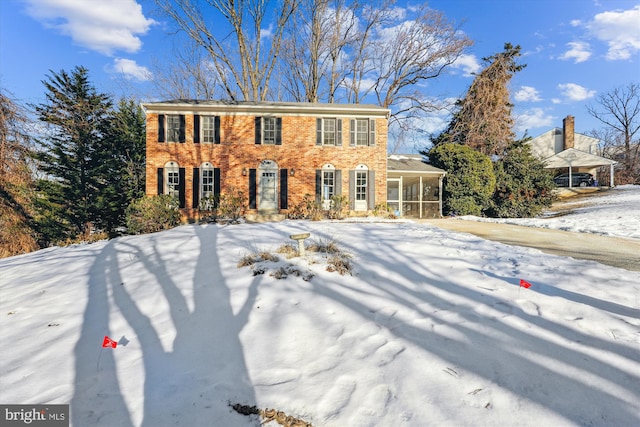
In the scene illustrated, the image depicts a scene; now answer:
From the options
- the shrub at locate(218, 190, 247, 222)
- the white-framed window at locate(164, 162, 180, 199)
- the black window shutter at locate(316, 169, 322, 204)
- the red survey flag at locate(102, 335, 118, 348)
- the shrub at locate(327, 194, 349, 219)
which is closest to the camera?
the red survey flag at locate(102, 335, 118, 348)

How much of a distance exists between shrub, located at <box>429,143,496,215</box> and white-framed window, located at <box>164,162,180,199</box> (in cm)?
1382

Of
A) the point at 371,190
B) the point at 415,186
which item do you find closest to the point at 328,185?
the point at 371,190

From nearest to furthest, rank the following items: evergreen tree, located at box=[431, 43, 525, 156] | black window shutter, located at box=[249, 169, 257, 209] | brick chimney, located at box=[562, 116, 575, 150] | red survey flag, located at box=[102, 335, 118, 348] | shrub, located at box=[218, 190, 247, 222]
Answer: red survey flag, located at box=[102, 335, 118, 348]
shrub, located at box=[218, 190, 247, 222]
black window shutter, located at box=[249, 169, 257, 209]
evergreen tree, located at box=[431, 43, 525, 156]
brick chimney, located at box=[562, 116, 575, 150]

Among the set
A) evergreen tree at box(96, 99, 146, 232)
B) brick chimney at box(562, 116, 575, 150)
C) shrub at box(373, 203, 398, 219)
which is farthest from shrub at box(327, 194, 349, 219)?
brick chimney at box(562, 116, 575, 150)

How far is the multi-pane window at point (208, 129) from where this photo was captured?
44.1 feet

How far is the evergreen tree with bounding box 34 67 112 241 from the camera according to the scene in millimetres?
14398

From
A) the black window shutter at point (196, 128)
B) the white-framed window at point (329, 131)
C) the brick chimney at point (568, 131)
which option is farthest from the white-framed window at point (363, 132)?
the brick chimney at point (568, 131)

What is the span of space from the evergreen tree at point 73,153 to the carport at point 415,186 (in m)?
15.9

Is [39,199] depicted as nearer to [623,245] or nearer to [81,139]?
[81,139]

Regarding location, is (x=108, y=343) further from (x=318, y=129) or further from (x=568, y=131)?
(x=568, y=131)

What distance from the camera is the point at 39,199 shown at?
13.9m

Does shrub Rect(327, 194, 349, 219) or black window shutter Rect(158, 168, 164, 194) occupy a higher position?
black window shutter Rect(158, 168, 164, 194)

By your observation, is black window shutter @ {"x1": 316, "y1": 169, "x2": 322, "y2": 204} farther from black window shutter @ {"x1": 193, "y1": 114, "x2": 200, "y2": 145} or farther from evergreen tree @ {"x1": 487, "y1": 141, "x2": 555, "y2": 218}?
evergreen tree @ {"x1": 487, "y1": 141, "x2": 555, "y2": 218}

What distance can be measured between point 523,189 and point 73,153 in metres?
23.5
